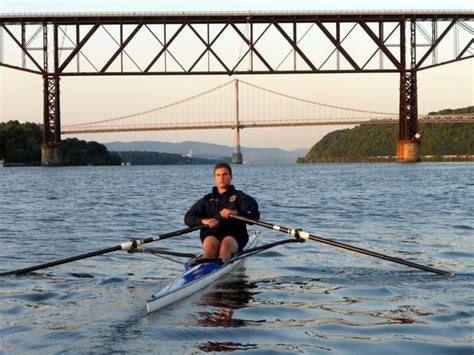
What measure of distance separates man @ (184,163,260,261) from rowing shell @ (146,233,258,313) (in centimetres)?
25

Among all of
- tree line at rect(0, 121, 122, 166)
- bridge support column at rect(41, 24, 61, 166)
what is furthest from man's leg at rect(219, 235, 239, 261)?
tree line at rect(0, 121, 122, 166)

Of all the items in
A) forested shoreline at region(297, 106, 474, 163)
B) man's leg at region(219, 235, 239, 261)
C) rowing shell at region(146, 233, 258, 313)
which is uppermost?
forested shoreline at region(297, 106, 474, 163)

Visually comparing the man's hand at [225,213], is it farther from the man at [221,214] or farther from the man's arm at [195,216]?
the man's arm at [195,216]

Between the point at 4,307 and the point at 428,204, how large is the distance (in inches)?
795

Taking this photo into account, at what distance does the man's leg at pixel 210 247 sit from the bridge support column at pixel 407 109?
227ft

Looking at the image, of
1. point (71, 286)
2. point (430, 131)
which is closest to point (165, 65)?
point (71, 286)

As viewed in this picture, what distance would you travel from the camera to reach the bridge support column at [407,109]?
7850 cm

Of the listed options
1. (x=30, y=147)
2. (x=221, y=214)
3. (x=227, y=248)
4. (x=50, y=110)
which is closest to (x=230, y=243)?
(x=227, y=248)

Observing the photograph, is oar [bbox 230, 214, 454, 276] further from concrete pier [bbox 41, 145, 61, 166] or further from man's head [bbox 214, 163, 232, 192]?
concrete pier [bbox 41, 145, 61, 166]

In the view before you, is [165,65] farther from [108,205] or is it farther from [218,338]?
[218,338]

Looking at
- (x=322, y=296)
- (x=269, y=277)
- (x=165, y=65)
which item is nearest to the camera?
(x=322, y=296)

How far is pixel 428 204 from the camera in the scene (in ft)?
89.8

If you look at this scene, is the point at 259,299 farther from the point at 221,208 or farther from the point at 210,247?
the point at 221,208

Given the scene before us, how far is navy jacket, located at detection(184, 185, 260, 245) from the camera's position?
11164 mm
